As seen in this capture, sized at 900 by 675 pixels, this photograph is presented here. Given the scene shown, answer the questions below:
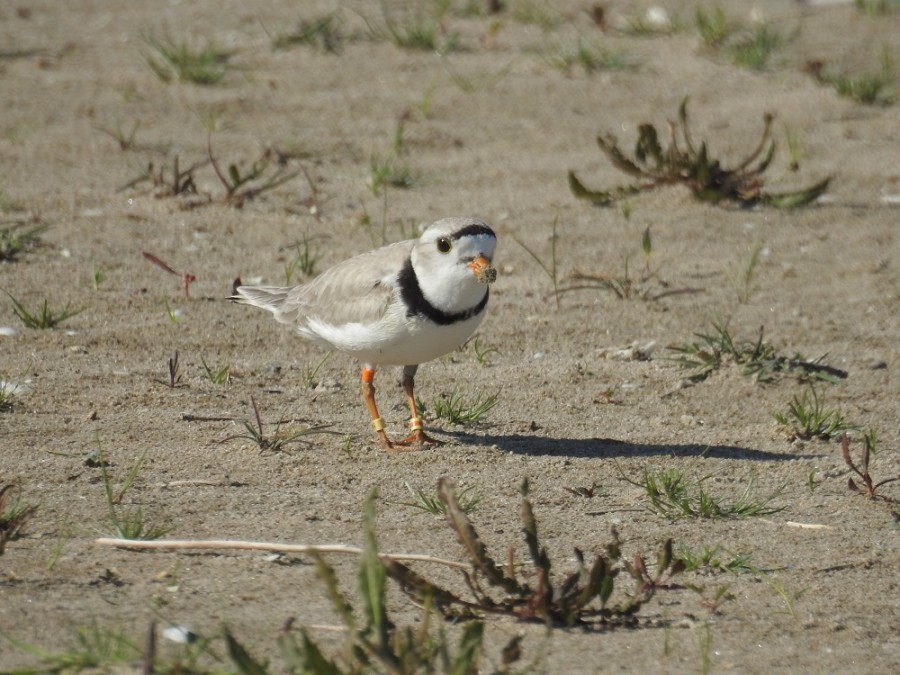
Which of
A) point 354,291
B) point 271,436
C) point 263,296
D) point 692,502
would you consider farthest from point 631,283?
point 271,436

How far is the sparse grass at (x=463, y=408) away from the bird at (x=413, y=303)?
0.15 m

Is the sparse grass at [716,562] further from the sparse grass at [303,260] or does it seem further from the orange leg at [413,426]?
the sparse grass at [303,260]

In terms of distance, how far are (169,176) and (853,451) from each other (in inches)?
153

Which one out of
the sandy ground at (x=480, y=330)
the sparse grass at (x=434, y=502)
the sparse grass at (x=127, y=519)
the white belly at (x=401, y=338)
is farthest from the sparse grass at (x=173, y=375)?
the sparse grass at (x=434, y=502)

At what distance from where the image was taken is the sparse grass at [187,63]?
26.2 ft

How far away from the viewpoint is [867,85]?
8062mm

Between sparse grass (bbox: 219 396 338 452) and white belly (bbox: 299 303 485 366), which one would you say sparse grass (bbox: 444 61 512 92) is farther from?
sparse grass (bbox: 219 396 338 452)

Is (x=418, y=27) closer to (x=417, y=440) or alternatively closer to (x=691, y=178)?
(x=691, y=178)

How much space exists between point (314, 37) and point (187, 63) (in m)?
1.02

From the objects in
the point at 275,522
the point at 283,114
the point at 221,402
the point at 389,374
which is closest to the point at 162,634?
the point at 275,522

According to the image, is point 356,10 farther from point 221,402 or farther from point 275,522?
point 275,522

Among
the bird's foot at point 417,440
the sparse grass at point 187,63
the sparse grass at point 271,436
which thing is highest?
the sparse grass at point 187,63

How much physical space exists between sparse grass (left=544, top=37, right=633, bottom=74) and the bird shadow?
425 centimetres

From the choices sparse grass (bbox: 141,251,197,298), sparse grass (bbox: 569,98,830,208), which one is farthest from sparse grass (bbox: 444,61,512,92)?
sparse grass (bbox: 141,251,197,298)
